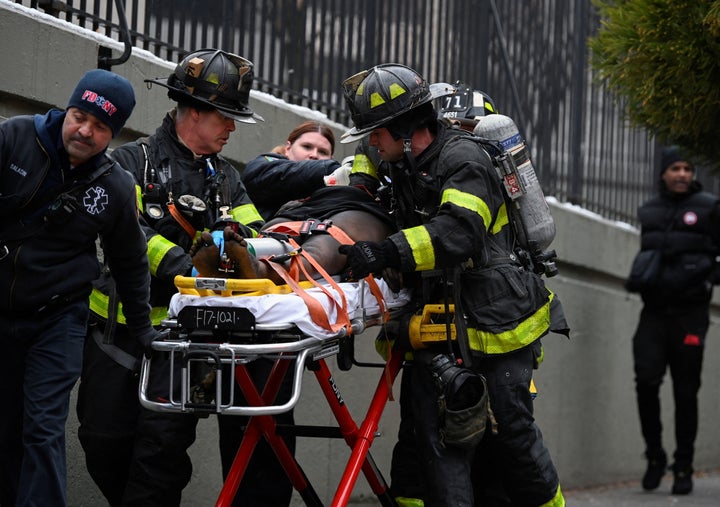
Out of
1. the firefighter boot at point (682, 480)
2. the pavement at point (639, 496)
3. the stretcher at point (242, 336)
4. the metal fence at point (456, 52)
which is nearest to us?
the stretcher at point (242, 336)

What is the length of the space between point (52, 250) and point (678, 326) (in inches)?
226

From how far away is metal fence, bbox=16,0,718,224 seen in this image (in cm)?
641

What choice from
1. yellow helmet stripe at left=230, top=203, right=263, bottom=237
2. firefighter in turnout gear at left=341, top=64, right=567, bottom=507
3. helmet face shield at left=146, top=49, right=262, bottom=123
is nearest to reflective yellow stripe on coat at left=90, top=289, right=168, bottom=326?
yellow helmet stripe at left=230, top=203, right=263, bottom=237

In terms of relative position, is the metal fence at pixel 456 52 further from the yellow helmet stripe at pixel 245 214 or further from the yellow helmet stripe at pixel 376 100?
the yellow helmet stripe at pixel 376 100

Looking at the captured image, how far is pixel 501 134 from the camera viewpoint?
513 centimetres

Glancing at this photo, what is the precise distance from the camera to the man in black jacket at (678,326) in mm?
8883

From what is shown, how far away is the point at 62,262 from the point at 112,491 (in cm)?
114

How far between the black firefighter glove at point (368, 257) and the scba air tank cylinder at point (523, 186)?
26.4 inches

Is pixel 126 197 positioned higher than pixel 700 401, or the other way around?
pixel 126 197

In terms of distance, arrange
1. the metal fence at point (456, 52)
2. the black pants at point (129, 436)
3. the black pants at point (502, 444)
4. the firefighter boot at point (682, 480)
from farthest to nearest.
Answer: the firefighter boot at point (682, 480) → the metal fence at point (456, 52) → the black pants at point (502, 444) → the black pants at point (129, 436)

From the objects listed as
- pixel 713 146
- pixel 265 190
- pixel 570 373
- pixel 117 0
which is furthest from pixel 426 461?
pixel 570 373

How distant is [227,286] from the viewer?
416 cm

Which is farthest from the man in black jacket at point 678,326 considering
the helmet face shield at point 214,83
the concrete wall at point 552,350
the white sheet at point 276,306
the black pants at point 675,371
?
the white sheet at point 276,306

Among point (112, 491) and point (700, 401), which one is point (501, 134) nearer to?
point (112, 491)
